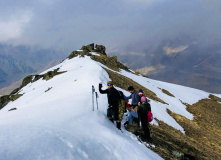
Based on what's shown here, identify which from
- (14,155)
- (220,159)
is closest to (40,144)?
(14,155)

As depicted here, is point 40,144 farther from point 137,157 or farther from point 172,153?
point 172,153

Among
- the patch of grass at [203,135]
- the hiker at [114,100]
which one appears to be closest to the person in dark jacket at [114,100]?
the hiker at [114,100]

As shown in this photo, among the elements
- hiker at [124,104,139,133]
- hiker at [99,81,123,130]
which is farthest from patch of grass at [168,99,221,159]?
hiker at [99,81,123,130]

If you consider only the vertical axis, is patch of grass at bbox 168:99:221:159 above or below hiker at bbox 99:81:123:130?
below

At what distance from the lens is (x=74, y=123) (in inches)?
388

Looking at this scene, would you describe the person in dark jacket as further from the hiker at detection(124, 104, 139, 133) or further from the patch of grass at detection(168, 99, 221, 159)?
the patch of grass at detection(168, 99, 221, 159)

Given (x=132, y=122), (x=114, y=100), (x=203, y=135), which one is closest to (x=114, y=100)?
(x=114, y=100)

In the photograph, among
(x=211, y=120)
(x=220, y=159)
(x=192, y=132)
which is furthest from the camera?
(x=211, y=120)

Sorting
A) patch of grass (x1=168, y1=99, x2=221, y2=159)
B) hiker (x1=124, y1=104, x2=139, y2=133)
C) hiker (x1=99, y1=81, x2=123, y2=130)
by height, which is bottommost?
patch of grass (x1=168, y1=99, x2=221, y2=159)

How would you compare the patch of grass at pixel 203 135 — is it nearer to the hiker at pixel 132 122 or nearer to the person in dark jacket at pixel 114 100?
the hiker at pixel 132 122

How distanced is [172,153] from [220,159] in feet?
27.9

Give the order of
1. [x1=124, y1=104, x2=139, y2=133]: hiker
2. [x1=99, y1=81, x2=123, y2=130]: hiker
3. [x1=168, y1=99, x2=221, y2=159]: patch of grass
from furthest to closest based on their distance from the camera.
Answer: [x1=168, y1=99, x2=221, y2=159]: patch of grass
[x1=124, y1=104, x2=139, y2=133]: hiker
[x1=99, y1=81, x2=123, y2=130]: hiker

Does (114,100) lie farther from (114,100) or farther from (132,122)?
(132,122)

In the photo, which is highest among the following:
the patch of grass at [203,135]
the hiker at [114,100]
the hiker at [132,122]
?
the hiker at [114,100]
